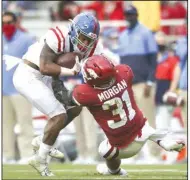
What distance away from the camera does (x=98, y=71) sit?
9328 mm

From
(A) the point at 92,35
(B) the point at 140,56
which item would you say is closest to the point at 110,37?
(B) the point at 140,56

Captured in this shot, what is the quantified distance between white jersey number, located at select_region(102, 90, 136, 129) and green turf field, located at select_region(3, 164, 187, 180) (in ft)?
2.24

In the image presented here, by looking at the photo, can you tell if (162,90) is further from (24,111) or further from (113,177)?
(113,177)

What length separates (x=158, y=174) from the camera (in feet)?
34.9

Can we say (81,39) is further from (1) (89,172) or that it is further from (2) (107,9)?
(2) (107,9)

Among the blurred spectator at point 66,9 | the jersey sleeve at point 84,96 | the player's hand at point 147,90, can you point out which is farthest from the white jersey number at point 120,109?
the blurred spectator at point 66,9

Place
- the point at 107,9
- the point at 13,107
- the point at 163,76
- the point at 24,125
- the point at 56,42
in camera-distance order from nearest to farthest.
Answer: the point at 56,42, the point at 24,125, the point at 13,107, the point at 163,76, the point at 107,9

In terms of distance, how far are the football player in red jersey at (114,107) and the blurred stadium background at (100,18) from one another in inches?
157

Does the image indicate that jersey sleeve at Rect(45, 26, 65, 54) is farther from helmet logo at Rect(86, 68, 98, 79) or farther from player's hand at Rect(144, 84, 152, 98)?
player's hand at Rect(144, 84, 152, 98)

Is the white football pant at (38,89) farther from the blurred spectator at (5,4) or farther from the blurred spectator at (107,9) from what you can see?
the blurred spectator at (107,9)

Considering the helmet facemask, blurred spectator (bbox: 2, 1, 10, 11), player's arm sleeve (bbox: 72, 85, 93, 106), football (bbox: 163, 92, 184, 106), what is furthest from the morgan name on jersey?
blurred spectator (bbox: 2, 1, 10, 11)

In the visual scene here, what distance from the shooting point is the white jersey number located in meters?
9.55

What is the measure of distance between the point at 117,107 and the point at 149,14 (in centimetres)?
543

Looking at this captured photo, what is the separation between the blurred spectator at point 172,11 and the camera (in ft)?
57.5
